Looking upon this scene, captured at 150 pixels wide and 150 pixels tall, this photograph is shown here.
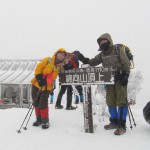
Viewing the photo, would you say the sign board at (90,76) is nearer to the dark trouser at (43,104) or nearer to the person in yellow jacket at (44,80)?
the person in yellow jacket at (44,80)

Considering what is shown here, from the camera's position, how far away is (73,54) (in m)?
5.36

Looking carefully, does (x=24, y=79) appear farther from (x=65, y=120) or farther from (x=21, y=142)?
(x=21, y=142)

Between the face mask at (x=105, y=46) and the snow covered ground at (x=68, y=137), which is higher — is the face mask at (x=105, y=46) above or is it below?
above

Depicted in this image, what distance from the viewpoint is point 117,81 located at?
15.2 ft

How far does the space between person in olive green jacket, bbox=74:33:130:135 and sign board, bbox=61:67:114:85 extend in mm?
212

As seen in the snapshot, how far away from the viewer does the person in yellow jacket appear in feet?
16.0

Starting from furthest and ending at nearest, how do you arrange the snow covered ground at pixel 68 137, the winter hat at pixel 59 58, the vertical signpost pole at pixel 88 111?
the winter hat at pixel 59 58 < the vertical signpost pole at pixel 88 111 < the snow covered ground at pixel 68 137

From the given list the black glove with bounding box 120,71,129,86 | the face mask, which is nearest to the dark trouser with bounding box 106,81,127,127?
the black glove with bounding box 120,71,129,86

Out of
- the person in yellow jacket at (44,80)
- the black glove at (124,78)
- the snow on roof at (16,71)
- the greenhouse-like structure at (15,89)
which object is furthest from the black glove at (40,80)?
the snow on roof at (16,71)

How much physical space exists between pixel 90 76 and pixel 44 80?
93 cm

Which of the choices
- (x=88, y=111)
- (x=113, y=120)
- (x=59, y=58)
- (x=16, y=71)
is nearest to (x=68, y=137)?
(x=88, y=111)

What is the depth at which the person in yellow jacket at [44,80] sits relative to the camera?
193 inches

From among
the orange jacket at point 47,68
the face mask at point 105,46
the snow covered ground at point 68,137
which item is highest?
the face mask at point 105,46

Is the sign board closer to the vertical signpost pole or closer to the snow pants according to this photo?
the vertical signpost pole
